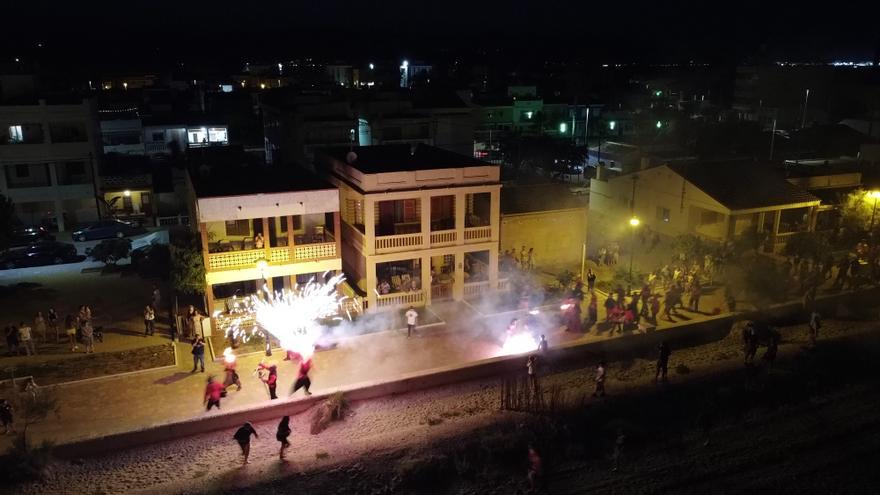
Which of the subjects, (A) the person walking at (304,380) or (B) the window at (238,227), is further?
(B) the window at (238,227)

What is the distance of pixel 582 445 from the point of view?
19.2m

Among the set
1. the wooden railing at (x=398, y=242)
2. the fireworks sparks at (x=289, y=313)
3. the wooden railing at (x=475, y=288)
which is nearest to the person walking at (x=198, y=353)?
the fireworks sparks at (x=289, y=313)

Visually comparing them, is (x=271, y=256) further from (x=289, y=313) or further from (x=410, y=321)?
(x=410, y=321)

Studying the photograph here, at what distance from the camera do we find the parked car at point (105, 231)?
3612 cm

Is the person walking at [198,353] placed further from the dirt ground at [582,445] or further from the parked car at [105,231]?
the parked car at [105,231]

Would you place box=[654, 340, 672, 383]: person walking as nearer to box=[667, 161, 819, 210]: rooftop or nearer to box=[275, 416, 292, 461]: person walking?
box=[275, 416, 292, 461]: person walking

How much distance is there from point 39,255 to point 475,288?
21.5m

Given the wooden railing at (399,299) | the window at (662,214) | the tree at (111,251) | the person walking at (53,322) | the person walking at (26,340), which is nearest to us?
the person walking at (26,340)

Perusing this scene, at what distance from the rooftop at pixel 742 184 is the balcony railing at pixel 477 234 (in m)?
12.7

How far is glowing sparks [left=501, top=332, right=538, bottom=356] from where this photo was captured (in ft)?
76.5

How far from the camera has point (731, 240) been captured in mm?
32156

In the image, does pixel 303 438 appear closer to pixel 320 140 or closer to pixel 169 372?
pixel 169 372

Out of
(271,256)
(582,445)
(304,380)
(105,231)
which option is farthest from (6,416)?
(105,231)

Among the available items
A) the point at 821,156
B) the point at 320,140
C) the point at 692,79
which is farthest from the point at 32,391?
the point at 692,79
